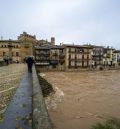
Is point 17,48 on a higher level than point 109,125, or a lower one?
higher

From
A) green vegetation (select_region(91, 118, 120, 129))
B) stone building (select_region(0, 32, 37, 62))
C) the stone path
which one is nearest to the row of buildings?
stone building (select_region(0, 32, 37, 62))

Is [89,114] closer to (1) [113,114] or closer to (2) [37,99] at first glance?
(1) [113,114]

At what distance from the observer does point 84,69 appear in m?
78.2

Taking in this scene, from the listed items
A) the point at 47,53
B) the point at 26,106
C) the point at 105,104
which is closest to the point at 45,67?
the point at 47,53

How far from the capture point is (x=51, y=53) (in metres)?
74.9

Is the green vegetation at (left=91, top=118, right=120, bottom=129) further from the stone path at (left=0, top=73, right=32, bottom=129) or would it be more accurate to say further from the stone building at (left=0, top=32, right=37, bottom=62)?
the stone building at (left=0, top=32, right=37, bottom=62)

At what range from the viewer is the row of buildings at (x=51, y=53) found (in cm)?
7094

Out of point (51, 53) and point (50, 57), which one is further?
point (50, 57)

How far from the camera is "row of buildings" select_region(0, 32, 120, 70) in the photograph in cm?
7094

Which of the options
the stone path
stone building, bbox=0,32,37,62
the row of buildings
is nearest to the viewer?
the stone path

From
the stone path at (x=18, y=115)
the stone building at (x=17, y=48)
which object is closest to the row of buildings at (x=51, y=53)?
the stone building at (x=17, y=48)

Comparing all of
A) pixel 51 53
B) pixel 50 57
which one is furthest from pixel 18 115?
pixel 50 57

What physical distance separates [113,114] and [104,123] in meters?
2.90

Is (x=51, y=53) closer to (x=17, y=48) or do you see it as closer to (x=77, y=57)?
(x=77, y=57)
